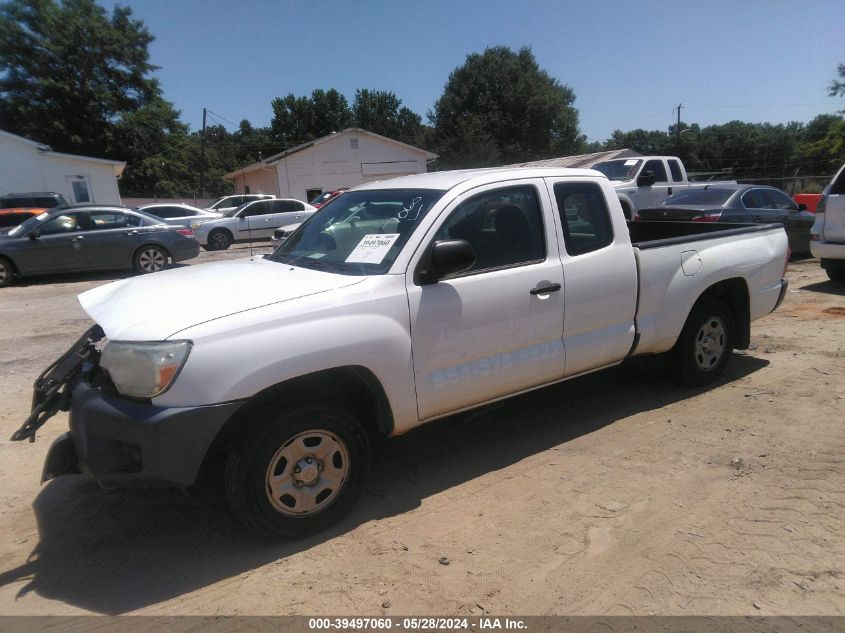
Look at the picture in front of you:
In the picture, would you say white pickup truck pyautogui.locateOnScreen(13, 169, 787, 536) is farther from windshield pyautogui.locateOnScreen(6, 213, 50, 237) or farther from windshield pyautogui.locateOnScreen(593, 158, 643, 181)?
windshield pyautogui.locateOnScreen(593, 158, 643, 181)

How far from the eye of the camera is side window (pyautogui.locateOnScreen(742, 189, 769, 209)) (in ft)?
36.2

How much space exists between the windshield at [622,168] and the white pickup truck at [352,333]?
11333 mm

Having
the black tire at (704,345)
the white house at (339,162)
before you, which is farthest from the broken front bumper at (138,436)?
the white house at (339,162)

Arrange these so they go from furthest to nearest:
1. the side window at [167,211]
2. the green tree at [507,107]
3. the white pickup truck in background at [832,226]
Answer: the green tree at [507,107], the side window at [167,211], the white pickup truck in background at [832,226]

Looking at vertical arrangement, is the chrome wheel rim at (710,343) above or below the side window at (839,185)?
below

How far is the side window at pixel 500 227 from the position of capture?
3.72 metres

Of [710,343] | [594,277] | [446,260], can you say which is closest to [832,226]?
[710,343]

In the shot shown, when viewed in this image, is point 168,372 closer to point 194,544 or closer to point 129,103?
point 194,544

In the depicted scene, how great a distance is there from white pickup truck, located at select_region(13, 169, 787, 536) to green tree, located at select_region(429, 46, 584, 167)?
45.5m

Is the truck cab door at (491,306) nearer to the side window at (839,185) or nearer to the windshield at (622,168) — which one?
the side window at (839,185)

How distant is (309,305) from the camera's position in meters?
3.06
